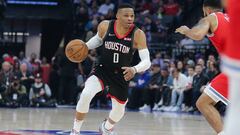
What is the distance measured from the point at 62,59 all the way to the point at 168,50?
14.3 ft

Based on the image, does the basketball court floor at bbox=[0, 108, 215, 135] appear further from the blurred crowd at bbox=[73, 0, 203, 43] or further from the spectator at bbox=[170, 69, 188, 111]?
the blurred crowd at bbox=[73, 0, 203, 43]

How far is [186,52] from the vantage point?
60.3 feet

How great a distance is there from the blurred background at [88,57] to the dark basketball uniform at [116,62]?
6660 mm

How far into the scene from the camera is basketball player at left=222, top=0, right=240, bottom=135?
3506 millimetres

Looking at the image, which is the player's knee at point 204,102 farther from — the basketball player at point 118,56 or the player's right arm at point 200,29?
the basketball player at point 118,56

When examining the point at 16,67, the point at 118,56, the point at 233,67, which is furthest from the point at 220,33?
the point at 16,67

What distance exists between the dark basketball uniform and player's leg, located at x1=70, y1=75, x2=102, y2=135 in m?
0.16

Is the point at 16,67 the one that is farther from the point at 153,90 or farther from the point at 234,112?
the point at 234,112

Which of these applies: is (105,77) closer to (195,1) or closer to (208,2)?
(208,2)

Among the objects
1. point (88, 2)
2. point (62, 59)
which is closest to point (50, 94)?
point (62, 59)

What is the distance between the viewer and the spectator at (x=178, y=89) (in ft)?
51.4

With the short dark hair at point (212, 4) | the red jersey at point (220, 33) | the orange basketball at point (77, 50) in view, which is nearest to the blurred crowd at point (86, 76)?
the orange basketball at point (77, 50)

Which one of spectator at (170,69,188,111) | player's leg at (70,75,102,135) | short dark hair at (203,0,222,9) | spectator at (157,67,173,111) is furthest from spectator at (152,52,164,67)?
short dark hair at (203,0,222,9)

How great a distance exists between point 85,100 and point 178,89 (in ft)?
28.1
